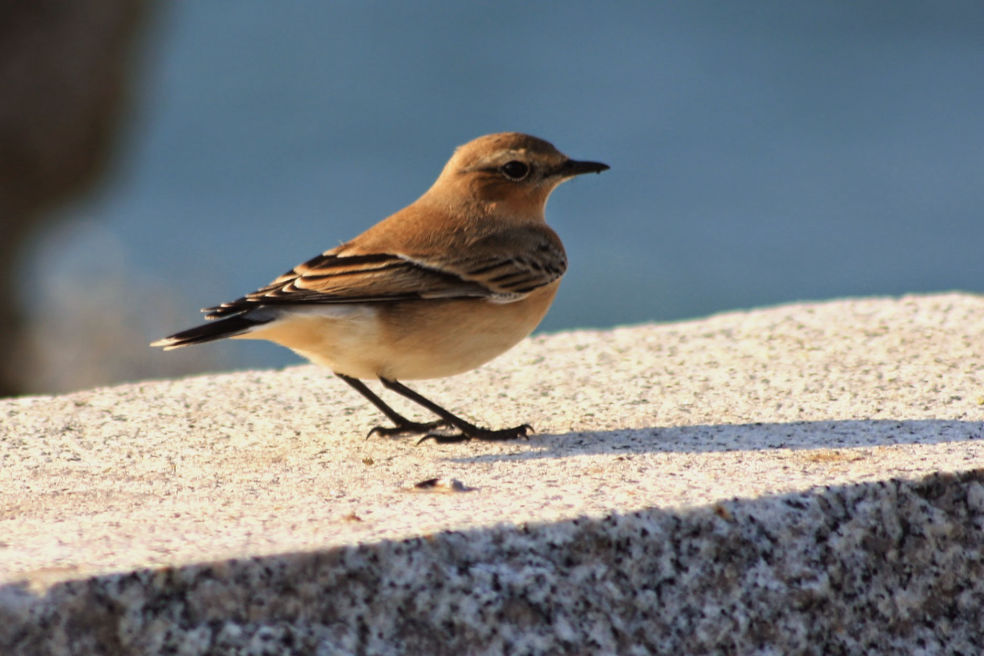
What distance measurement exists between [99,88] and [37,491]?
266 inches

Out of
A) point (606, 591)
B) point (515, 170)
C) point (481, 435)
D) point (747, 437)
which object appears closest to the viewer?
point (606, 591)

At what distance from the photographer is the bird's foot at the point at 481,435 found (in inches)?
155

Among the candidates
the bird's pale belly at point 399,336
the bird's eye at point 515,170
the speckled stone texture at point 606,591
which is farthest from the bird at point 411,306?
the speckled stone texture at point 606,591

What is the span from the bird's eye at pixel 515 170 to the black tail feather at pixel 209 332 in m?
1.38

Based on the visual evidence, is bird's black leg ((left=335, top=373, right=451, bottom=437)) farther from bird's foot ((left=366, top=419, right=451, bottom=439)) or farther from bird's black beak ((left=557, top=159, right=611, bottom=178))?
bird's black beak ((left=557, top=159, right=611, bottom=178))

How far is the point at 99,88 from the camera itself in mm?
9320

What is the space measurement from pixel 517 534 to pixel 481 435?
1.40m

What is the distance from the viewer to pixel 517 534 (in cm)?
257

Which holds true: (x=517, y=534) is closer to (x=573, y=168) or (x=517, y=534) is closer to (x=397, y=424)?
(x=397, y=424)

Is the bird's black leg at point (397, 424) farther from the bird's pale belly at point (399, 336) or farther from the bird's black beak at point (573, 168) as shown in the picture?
the bird's black beak at point (573, 168)

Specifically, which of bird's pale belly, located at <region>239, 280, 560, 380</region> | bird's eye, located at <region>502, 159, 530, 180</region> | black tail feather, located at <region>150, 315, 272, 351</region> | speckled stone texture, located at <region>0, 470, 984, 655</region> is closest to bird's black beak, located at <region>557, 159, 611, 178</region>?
bird's eye, located at <region>502, 159, 530, 180</region>

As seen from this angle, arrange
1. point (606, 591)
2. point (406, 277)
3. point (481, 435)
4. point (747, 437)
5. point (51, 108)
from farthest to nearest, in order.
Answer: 1. point (51, 108)
2. point (406, 277)
3. point (481, 435)
4. point (747, 437)
5. point (606, 591)

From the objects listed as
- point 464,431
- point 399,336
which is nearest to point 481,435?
point 464,431

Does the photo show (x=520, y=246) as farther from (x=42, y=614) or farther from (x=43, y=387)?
(x=43, y=387)
